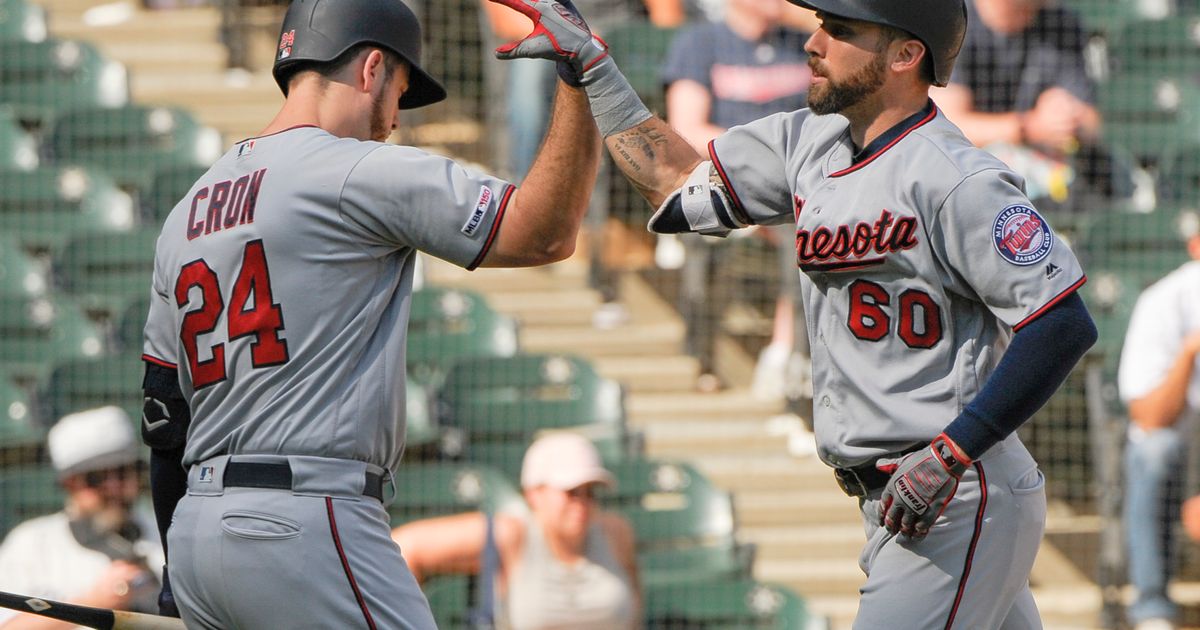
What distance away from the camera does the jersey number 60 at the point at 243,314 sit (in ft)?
8.62

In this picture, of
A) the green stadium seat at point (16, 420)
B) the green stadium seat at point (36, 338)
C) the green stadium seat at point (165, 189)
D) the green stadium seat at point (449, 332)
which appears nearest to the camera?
the green stadium seat at point (16, 420)

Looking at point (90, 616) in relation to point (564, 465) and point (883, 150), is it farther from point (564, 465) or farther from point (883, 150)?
point (564, 465)

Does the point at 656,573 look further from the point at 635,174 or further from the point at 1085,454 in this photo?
the point at 635,174

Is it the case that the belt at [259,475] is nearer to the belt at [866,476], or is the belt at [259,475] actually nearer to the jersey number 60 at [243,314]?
the jersey number 60 at [243,314]

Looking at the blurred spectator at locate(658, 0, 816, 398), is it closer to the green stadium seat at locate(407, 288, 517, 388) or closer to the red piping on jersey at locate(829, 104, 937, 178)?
the green stadium seat at locate(407, 288, 517, 388)

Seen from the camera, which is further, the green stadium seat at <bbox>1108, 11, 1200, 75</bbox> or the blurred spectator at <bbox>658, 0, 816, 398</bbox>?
the green stadium seat at <bbox>1108, 11, 1200, 75</bbox>

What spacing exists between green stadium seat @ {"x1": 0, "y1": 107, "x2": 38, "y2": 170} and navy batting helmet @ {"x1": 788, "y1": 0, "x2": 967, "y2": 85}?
491cm

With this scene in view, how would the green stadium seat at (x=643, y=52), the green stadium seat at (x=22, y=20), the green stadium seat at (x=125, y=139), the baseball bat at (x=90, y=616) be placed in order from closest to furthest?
the baseball bat at (x=90, y=616), the green stadium seat at (x=125, y=139), the green stadium seat at (x=643, y=52), the green stadium seat at (x=22, y=20)

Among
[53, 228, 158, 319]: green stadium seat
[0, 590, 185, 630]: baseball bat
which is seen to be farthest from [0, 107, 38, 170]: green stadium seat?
[0, 590, 185, 630]: baseball bat

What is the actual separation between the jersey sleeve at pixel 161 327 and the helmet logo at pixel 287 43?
392 millimetres

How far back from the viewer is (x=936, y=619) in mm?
2631

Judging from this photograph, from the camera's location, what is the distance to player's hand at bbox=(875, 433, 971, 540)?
2529mm

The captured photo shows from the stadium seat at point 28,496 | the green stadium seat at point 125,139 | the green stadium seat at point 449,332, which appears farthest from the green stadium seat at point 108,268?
the stadium seat at point 28,496

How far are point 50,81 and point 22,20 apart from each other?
22.8 inches
